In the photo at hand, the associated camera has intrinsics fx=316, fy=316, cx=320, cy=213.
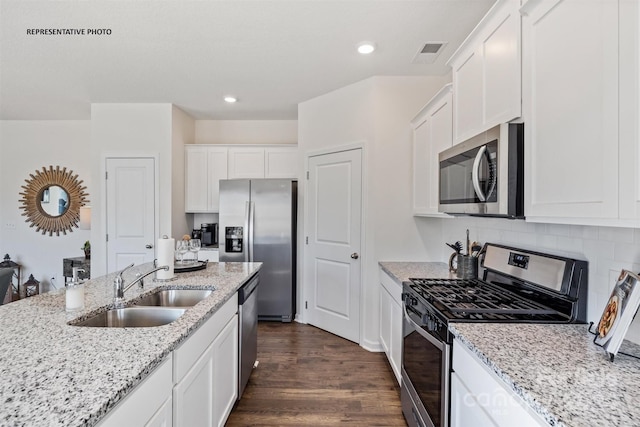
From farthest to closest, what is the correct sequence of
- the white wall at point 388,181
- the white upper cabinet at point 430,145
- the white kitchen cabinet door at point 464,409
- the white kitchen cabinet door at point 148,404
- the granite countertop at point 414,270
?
the white wall at point 388,181 → the granite countertop at point 414,270 → the white upper cabinet at point 430,145 → the white kitchen cabinet door at point 464,409 → the white kitchen cabinet door at point 148,404

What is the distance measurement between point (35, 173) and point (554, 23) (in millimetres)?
6315

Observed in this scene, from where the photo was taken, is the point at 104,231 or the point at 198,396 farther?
the point at 104,231

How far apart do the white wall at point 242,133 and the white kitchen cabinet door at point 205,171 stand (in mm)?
375

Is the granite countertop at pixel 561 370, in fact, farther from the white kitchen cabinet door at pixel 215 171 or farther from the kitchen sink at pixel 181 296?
the white kitchen cabinet door at pixel 215 171

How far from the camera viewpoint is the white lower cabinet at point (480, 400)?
2.93ft

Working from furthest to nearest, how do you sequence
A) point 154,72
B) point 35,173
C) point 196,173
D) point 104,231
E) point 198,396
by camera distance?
1. point 35,173
2. point 196,173
3. point 104,231
4. point 154,72
5. point 198,396

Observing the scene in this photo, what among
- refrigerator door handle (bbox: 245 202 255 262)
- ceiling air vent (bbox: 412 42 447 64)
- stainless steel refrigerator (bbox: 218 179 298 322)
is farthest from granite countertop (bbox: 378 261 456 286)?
ceiling air vent (bbox: 412 42 447 64)

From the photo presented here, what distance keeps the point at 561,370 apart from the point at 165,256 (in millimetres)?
2053

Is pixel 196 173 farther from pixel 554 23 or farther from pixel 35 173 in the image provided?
pixel 554 23

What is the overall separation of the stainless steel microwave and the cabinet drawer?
1.45m

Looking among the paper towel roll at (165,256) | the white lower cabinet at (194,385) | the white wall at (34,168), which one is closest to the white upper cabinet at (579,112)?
the white lower cabinet at (194,385)

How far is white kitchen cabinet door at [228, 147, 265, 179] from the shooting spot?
440 centimetres

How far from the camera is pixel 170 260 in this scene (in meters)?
2.07

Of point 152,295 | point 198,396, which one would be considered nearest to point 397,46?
point 152,295
